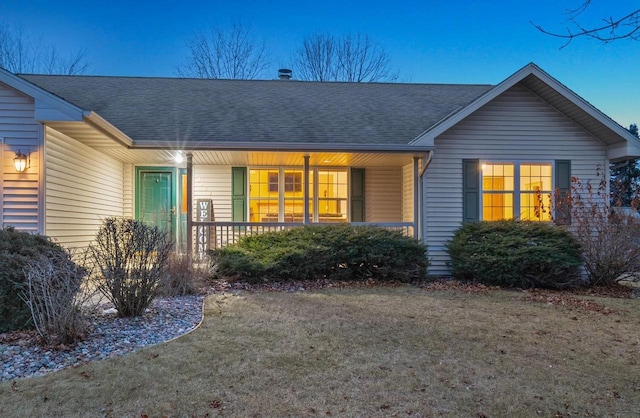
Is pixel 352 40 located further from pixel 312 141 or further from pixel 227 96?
pixel 312 141

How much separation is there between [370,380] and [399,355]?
69cm

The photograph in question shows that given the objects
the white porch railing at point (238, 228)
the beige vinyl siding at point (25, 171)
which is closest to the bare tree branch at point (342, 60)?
the white porch railing at point (238, 228)

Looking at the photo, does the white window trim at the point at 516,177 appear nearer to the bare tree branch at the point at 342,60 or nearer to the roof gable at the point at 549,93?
the roof gable at the point at 549,93

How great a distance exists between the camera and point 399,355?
408cm

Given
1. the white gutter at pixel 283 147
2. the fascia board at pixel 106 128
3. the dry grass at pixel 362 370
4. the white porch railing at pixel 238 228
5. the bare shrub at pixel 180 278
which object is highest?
the fascia board at pixel 106 128

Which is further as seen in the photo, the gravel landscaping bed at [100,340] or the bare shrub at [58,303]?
the bare shrub at [58,303]

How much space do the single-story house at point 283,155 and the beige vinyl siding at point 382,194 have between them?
3cm

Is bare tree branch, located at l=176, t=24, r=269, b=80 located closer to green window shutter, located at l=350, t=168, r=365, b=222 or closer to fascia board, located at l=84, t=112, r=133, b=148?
green window shutter, located at l=350, t=168, r=365, b=222

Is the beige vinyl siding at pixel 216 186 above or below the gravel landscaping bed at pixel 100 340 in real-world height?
above

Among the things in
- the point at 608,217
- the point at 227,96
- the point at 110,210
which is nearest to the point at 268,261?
the point at 110,210

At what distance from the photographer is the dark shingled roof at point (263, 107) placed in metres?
9.04

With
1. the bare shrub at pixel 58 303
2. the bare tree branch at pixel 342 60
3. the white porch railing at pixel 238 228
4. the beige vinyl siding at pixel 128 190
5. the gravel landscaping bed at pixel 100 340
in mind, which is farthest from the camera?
the bare tree branch at pixel 342 60

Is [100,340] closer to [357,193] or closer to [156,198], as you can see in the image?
[156,198]

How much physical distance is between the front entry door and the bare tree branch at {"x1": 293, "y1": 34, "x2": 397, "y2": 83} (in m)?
15.8
